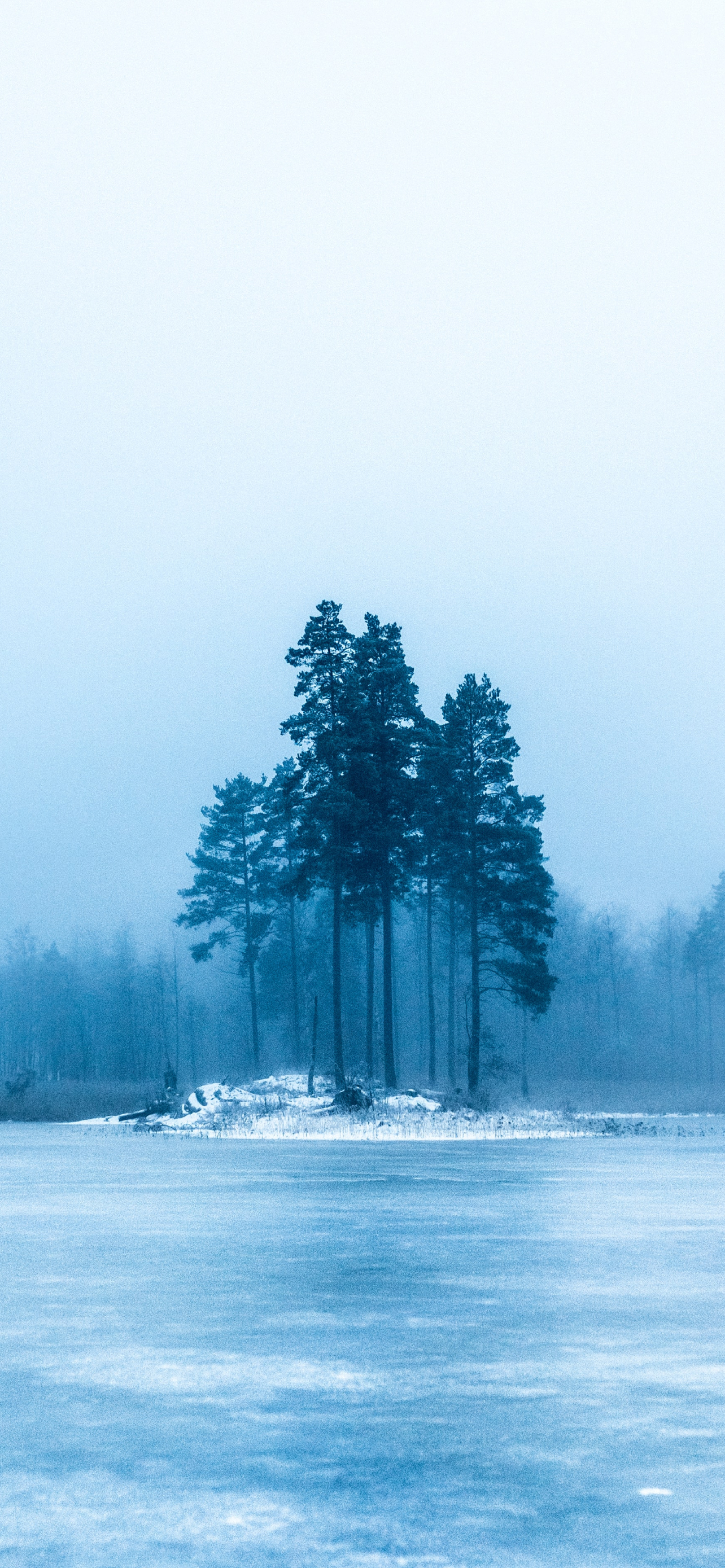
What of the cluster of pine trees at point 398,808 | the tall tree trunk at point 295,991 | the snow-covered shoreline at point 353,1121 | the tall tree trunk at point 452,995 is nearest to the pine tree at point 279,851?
the tall tree trunk at point 295,991

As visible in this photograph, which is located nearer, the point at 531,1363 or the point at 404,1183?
the point at 531,1363

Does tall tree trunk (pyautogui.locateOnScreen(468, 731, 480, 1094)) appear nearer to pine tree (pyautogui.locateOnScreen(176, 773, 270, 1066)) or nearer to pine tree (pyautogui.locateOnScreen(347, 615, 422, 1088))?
pine tree (pyautogui.locateOnScreen(347, 615, 422, 1088))

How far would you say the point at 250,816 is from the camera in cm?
7638

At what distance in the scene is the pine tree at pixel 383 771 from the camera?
53000mm

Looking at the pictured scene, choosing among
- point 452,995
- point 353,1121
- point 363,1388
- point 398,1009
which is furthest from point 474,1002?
point 398,1009

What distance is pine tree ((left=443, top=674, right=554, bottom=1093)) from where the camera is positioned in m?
55.7

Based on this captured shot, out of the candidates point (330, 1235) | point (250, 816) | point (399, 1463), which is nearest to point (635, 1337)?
point (399, 1463)

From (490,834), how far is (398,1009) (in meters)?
56.0

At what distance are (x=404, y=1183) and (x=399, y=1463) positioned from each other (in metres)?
16.7

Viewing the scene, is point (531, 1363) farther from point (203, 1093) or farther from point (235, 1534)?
point (203, 1093)

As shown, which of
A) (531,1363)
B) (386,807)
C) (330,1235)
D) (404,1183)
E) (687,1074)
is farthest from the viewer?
(687,1074)

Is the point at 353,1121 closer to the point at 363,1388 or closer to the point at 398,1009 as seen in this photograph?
the point at 363,1388

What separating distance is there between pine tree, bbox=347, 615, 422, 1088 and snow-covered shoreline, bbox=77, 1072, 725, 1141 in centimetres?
504

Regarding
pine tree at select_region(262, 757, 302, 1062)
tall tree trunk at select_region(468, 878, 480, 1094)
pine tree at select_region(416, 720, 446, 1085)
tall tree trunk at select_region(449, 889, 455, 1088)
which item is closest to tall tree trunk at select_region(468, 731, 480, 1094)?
tall tree trunk at select_region(468, 878, 480, 1094)
